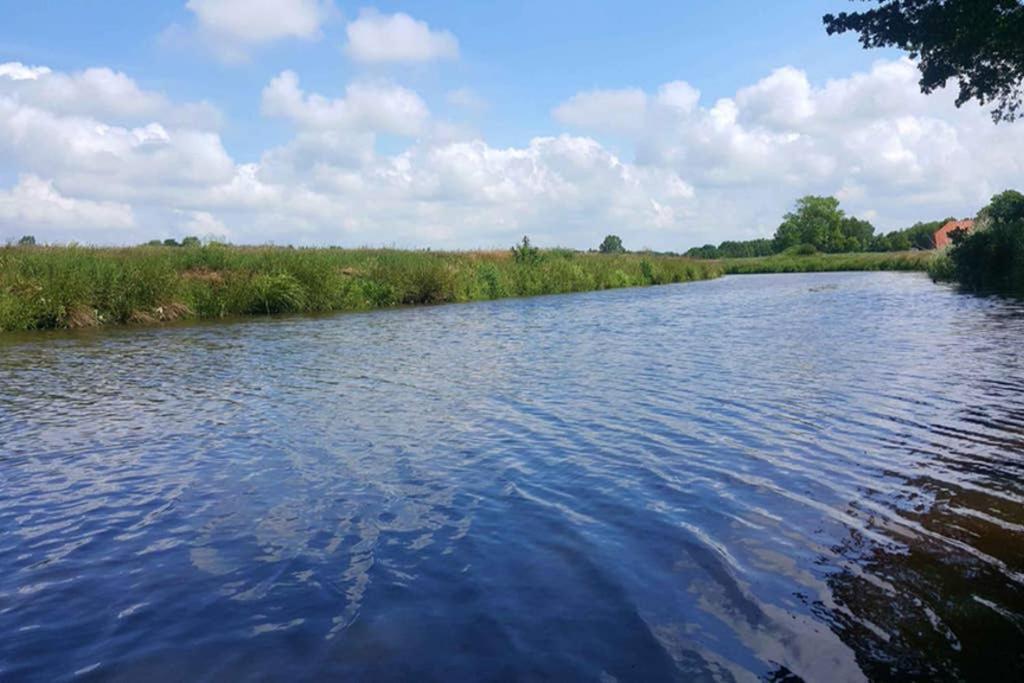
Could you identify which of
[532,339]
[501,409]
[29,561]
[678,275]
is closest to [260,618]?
[29,561]

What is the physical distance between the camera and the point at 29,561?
5715 mm

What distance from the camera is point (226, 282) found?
3297cm

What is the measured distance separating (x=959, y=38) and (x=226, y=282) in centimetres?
2912

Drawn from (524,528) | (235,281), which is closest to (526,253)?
(235,281)

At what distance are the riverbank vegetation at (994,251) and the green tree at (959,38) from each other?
12647mm

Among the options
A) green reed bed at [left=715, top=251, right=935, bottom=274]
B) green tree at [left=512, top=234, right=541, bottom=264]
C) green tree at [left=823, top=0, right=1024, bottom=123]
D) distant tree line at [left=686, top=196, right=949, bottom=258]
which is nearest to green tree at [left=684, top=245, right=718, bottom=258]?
distant tree line at [left=686, top=196, right=949, bottom=258]

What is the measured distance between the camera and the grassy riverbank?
26.9 meters

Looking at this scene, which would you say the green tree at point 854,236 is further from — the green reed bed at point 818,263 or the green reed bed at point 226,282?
the green reed bed at point 226,282

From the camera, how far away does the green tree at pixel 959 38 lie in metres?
16.6

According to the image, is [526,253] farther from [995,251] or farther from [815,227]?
[815,227]

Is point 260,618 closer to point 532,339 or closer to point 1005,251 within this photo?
point 532,339

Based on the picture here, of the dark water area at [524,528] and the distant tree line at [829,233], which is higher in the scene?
the distant tree line at [829,233]

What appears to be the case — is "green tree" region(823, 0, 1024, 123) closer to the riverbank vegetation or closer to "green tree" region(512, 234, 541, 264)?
the riverbank vegetation

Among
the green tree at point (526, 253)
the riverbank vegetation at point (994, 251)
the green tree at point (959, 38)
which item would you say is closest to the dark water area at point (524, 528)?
the green tree at point (959, 38)
